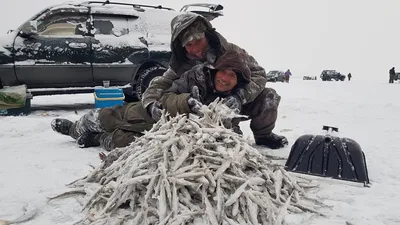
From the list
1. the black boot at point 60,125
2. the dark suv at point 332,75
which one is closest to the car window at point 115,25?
the black boot at point 60,125

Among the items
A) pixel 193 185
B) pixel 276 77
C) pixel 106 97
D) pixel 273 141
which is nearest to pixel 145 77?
pixel 106 97

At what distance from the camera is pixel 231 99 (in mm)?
2541

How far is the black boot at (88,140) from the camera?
323 centimetres

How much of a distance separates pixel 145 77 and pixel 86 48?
1.15m

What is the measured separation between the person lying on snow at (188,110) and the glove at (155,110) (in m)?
0.07

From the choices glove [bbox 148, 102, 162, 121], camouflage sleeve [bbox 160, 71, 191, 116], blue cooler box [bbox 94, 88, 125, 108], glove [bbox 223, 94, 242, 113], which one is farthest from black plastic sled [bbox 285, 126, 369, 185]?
blue cooler box [bbox 94, 88, 125, 108]

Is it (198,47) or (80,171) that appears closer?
(80,171)

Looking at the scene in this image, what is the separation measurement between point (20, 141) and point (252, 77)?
243 centimetres

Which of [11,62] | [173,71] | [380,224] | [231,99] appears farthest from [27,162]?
[11,62]

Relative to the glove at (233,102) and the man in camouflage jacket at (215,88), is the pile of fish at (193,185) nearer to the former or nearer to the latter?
the man in camouflage jacket at (215,88)

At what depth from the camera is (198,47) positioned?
2.88 m

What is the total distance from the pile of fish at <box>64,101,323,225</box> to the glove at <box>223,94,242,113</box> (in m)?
0.50

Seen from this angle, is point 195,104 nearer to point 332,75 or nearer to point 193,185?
point 193,185

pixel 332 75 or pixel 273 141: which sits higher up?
pixel 332 75
